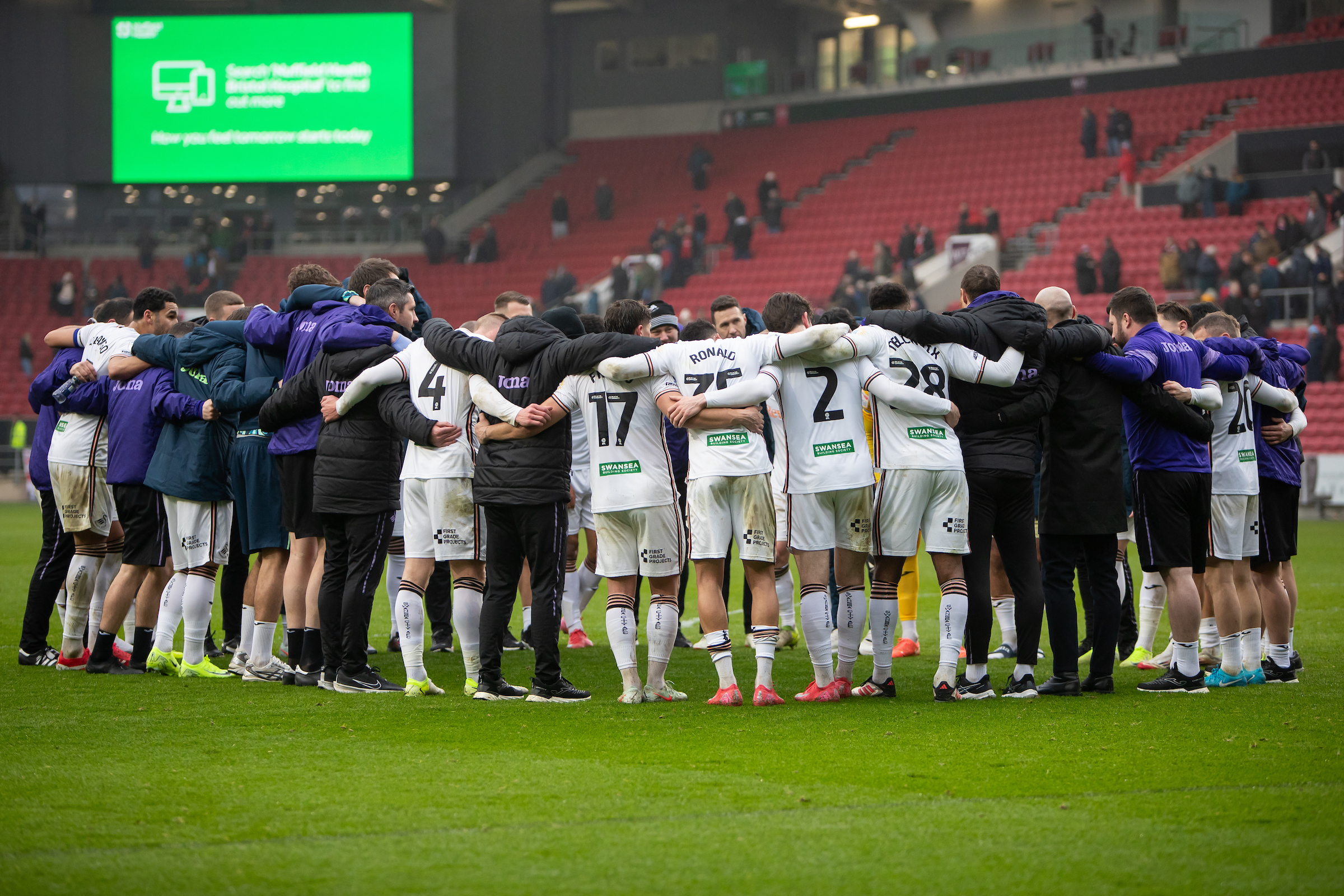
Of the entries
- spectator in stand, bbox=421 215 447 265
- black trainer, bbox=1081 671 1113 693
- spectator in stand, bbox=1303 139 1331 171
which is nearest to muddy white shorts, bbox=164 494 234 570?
black trainer, bbox=1081 671 1113 693

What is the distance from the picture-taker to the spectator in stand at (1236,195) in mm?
26484

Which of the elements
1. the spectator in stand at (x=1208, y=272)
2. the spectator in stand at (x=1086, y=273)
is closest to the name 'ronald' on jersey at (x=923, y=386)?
the spectator in stand at (x=1208, y=272)

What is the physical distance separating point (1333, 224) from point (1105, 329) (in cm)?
2076

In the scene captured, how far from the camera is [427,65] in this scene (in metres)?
33.8

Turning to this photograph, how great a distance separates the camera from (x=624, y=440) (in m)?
6.89

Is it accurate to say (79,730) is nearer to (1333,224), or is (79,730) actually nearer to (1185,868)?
(1185,868)

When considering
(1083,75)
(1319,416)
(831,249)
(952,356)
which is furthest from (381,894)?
(1083,75)

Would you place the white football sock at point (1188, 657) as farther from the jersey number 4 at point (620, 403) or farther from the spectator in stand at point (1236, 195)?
the spectator in stand at point (1236, 195)

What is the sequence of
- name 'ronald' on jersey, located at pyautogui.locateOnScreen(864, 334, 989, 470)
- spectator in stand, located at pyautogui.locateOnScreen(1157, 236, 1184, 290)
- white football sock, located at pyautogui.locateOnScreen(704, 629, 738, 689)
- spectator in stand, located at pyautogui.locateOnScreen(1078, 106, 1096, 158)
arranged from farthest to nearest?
1. spectator in stand, located at pyautogui.locateOnScreen(1078, 106, 1096, 158)
2. spectator in stand, located at pyautogui.locateOnScreen(1157, 236, 1184, 290)
3. name 'ronald' on jersey, located at pyautogui.locateOnScreen(864, 334, 989, 470)
4. white football sock, located at pyautogui.locateOnScreen(704, 629, 738, 689)

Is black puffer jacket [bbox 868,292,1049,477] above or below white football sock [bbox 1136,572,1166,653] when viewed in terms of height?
above

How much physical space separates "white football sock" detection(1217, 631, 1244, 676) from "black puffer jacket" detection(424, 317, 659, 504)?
12.0ft

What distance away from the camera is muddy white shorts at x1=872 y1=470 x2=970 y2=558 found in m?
6.88

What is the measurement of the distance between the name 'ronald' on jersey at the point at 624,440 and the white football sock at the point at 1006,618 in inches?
113

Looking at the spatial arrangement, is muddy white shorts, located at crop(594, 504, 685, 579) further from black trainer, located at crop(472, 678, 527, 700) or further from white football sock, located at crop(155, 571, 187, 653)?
white football sock, located at crop(155, 571, 187, 653)
